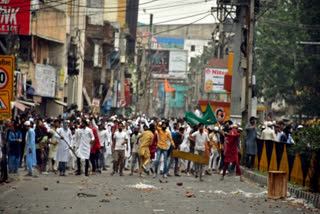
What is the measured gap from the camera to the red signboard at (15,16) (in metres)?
39.2

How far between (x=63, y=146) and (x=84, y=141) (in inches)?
31.3

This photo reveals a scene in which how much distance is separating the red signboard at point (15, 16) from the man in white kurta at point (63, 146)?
633 inches

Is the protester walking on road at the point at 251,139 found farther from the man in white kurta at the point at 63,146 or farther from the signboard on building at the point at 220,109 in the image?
the signboard on building at the point at 220,109

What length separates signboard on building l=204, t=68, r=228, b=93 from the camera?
4985 centimetres

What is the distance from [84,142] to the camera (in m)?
22.9

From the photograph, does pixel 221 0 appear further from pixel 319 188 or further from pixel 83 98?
pixel 83 98

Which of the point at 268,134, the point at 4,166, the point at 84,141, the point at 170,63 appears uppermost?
the point at 170,63

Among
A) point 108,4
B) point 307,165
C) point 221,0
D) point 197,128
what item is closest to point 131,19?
point 108,4

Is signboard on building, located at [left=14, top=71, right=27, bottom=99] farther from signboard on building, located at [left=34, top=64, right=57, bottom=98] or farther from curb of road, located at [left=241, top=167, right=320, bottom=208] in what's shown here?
curb of road, located at [left=241, top=167, right=320, bottom=208]

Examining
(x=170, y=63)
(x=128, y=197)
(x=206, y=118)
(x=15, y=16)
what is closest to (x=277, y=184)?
(x=128, y=197)

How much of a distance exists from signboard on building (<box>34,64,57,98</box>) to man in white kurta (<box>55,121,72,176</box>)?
21.8m

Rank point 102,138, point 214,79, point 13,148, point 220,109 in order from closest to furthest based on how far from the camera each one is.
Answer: point 13,148, point 102,138, point 220,109, point 214,79

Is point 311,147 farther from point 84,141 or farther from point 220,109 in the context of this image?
point 220,109

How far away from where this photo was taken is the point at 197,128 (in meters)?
25.0
